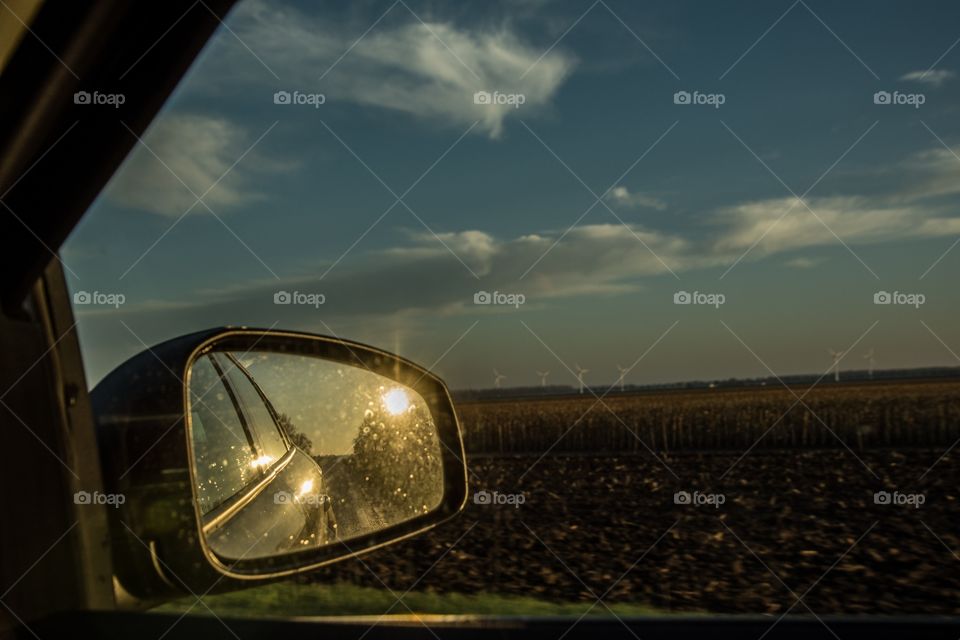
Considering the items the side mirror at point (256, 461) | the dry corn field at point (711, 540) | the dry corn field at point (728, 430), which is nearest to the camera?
the side mirror at point (256, 461)

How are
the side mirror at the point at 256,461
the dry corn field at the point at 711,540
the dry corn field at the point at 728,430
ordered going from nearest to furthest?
the side mirror at the point at 256,461, the dry corn field at the point at 711,540, the dry corn field at the point at 728,430

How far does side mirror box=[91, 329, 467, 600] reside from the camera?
178 centimetres

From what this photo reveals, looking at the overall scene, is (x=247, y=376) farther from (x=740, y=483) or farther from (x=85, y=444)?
(x=740, y=483)

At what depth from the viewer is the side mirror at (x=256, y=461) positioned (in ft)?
5.82

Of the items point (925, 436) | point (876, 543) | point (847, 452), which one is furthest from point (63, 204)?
point (925, 436)

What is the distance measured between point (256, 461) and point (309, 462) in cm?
17

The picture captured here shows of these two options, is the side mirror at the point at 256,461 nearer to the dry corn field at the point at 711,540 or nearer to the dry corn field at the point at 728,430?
the dry corn field at the point at 711,540

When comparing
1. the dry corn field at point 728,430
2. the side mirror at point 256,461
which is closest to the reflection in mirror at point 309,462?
the side mirror at point 256,461

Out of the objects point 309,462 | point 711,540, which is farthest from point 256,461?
point 711,540

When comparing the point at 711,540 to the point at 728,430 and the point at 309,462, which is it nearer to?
the point at 309,462

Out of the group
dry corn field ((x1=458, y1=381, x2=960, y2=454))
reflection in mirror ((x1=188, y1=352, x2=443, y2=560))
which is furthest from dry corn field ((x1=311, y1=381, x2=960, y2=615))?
dry corn field ((x1=458, y1=381, x2=960, y2=454))

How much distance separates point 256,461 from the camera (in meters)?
2.83

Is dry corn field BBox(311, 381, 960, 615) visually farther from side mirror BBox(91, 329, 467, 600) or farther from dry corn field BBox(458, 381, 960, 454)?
dry corn field BBox(458, 381, 960, 454)

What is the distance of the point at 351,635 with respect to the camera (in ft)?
5.83
